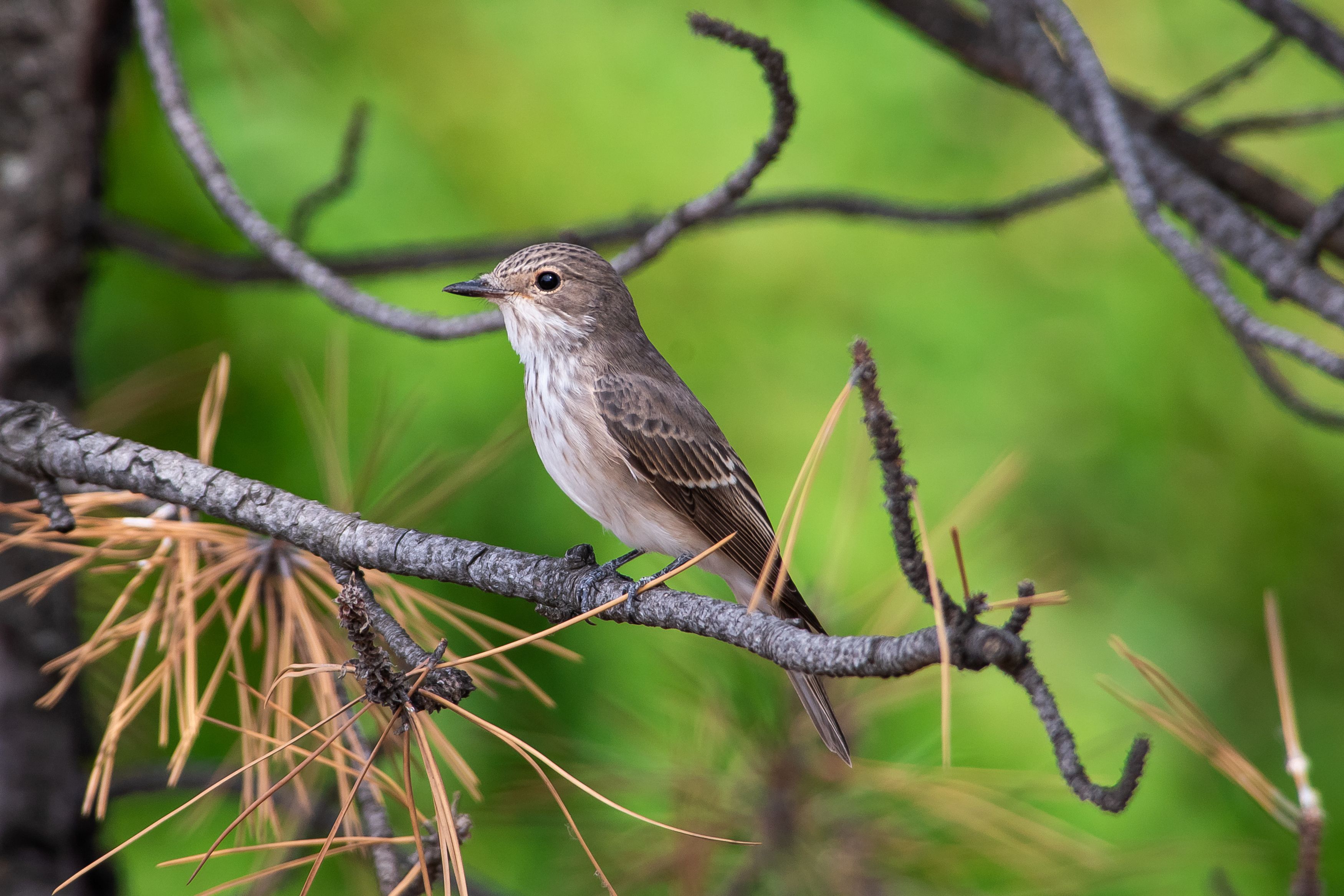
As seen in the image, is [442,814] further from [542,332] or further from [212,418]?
[542,332]

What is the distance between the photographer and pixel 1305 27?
2.16 metres

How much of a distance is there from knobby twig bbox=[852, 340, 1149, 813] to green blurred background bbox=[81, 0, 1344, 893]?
1872 mm

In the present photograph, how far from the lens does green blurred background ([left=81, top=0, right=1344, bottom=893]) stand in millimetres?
3201

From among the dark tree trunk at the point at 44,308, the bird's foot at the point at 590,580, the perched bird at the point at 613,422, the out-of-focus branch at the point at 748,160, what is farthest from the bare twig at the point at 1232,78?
the dark tree trunk at the point at 44,308

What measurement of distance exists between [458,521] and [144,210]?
1.56m

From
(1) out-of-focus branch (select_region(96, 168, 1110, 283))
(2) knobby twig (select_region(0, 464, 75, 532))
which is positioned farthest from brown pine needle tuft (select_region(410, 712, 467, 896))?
(1) out-of-focus branch (select_region(96, 168, 1110, 283))

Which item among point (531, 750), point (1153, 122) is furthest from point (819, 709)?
point (1153, 122)

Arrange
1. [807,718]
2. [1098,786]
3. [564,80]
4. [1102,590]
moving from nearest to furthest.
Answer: [1098,786]
[807,718]
[1102,590]
[564,80]

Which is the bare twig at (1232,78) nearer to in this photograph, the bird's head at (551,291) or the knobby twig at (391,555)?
the bird's head at (551,291)

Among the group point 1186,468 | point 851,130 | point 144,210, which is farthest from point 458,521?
point 1186,468

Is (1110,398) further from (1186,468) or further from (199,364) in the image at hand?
(199,364)

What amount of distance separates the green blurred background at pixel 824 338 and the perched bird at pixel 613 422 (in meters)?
0.56

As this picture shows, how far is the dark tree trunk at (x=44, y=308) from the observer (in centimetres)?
247

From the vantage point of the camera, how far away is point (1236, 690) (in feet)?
11.5
